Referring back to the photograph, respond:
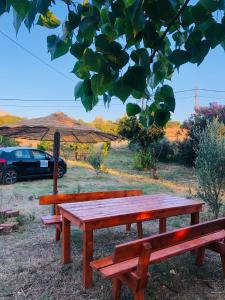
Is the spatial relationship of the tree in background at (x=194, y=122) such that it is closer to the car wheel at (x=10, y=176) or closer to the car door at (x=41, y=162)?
the car door at (x=41, y=162)

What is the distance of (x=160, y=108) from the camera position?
4.09 feet

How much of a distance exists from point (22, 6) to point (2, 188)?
1014 centimetres

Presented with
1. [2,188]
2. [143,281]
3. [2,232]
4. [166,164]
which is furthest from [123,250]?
[166,164]

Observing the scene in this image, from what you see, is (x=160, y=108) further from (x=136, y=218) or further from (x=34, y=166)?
(x=34, y=166)

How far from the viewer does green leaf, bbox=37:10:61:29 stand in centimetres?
105

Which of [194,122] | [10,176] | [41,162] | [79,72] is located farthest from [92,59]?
[194,122]

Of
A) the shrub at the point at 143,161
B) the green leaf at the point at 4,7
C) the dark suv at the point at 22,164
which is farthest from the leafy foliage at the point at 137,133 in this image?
the green leaf at the point at 4,7

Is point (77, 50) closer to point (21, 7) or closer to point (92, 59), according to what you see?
point (92, 59)

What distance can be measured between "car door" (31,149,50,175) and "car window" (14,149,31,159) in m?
0.26

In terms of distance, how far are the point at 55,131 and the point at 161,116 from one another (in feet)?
16.1

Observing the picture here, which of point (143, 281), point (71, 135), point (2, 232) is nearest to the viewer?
point (143, 281)

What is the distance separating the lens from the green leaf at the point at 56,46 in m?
0.99

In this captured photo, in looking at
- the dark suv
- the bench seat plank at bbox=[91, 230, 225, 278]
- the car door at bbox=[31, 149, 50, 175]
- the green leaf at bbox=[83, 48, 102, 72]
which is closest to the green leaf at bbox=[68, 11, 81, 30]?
the green leaf at bbox=[83, 48, 102, 72]

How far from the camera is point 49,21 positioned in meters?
1.05
